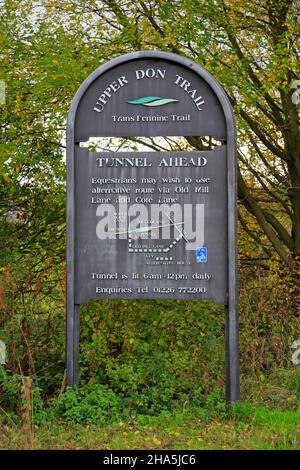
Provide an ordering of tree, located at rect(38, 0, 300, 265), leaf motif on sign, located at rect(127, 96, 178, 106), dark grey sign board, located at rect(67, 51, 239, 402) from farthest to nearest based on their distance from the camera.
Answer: tree, located at rect(38, 0, 300, 265) < leaf motif on sign, located at rect(127, 96, 178, 106) < dark grey sign board, located at rect(67, 51, 239, 402)

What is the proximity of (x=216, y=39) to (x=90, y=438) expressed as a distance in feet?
24.2

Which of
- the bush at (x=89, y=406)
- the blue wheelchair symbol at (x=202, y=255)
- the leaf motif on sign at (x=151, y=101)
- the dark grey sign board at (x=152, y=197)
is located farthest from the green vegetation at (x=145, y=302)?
the leaf motif on sign at (x=151, y=101)

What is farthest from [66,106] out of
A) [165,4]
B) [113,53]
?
[165,4]

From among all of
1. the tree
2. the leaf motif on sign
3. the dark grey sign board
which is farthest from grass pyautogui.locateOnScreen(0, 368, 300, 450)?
the tree

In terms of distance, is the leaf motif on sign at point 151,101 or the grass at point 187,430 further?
the leaf motif on sign at point 151,101

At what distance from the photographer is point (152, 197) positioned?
283 inches

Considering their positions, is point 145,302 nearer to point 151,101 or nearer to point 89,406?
point 89,406

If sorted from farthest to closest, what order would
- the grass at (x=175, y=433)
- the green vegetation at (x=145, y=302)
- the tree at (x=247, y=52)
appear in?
the tree at (x=247, y=52) < the green vegetation at (x=145, y=302) < the grass at (x=175, y=433)

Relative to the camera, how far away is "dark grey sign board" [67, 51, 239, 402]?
709 centimetres

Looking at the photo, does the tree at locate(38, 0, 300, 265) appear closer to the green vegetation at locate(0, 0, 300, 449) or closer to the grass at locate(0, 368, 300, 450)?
the green vegetation at locate(0, 0, 300, 449)

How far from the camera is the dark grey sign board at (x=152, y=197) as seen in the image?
709cm

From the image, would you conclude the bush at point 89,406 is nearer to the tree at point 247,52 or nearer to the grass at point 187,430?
the grass at point 187,430

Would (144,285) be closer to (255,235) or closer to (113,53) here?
(113,53)

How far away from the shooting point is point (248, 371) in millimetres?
8414
